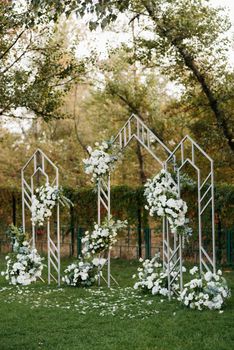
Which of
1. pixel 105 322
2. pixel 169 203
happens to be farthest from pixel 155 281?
pixel 105 322

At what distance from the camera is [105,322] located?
8.41 m

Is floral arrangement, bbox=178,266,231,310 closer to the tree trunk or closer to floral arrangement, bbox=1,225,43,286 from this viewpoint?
floral arrangement, bbox=1,225,43,286

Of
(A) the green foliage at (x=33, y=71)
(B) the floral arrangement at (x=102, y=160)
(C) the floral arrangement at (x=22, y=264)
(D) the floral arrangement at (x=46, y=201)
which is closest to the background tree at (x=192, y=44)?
(A) the green foliage at (x=33, y=71)

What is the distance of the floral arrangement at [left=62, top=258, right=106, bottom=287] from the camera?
11453 mm

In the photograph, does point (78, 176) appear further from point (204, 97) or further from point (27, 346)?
point (27, 346)

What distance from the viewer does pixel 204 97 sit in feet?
58.2

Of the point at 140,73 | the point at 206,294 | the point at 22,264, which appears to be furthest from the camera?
the point at 140,73

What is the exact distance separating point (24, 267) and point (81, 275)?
1146 mm

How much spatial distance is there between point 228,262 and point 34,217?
451cm

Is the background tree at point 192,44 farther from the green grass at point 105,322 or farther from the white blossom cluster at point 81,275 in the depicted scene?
the green grass at point 105,322

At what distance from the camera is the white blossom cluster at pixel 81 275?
11.4 metres

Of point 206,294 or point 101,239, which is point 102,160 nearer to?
point 101,239

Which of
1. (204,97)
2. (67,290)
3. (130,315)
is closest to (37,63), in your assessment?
(204,97)

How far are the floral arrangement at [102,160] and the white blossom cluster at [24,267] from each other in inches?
74.0
